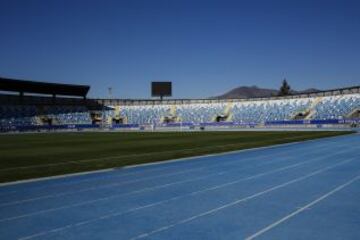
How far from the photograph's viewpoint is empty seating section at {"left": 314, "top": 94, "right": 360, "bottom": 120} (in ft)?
242

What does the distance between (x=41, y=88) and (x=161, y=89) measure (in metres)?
26.7

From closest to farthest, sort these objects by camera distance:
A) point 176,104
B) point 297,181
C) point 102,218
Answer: point 102,218 → point 297,181 → point 176,104

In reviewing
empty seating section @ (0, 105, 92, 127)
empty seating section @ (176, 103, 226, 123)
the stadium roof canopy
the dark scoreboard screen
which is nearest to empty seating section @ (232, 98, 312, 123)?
empty seating section @ (176, 103, 226, 123)

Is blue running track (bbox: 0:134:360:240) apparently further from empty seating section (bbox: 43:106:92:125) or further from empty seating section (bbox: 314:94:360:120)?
empty seating section (bbox: 43:106:92:125)

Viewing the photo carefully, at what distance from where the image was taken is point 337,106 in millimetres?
77062

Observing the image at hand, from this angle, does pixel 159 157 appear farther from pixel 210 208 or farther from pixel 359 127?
pixel 359 127

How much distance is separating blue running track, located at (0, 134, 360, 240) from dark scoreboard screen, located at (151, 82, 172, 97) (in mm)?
82500

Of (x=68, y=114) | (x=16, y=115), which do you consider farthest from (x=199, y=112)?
(x=16, y=115)

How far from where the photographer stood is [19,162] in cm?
2147

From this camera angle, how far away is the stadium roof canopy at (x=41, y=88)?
8024 centimetres

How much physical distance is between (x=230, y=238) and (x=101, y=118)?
92033 mm

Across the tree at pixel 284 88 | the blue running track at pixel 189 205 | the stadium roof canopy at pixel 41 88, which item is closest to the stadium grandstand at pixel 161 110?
the stadium roof canopy at pixel 41 88

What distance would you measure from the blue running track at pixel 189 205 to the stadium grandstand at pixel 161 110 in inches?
2268

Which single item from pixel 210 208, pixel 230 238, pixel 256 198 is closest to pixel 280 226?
pixel 230 238
